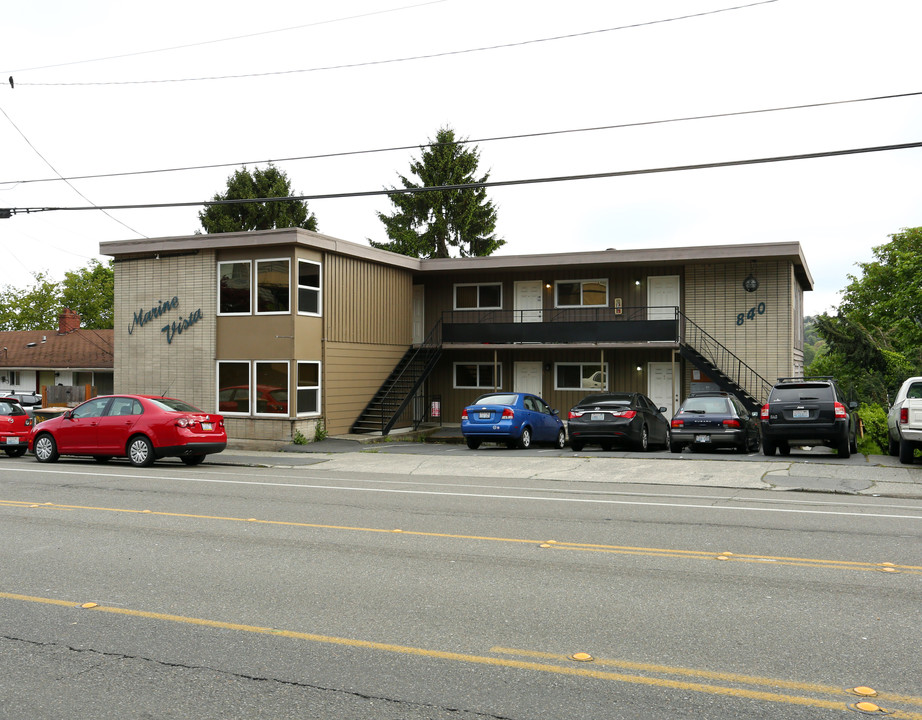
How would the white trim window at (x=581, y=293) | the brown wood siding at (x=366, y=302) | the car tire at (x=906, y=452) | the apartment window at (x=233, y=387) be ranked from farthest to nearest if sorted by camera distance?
the white trim window at (x=581, y=293)
the brown wood siding at (x=366, y=302)
the apartment window at (x=233, y=387)
the car tire at (x=906, y=452)

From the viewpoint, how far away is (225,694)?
452cm

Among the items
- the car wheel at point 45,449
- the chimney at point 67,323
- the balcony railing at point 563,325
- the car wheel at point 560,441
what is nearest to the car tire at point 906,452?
the car wheel at point 560,441

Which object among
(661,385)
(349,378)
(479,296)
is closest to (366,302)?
(349,378)

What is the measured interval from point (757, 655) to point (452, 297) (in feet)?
88.8

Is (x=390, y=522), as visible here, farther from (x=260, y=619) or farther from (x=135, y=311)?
(x=135, y=311)

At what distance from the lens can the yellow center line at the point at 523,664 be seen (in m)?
4.39

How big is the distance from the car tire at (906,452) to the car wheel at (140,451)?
15.0 metres

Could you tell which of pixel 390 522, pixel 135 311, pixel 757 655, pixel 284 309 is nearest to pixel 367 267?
pixel 284 309

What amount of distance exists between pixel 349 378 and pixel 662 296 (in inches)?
448

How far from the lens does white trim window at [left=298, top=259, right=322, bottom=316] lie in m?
23.8

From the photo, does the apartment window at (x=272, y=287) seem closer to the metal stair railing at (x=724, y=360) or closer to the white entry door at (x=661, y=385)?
the metal stair railing at (x=724, y=360)

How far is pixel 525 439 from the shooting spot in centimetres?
2208

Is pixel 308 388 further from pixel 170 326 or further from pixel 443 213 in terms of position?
pixel 443 213

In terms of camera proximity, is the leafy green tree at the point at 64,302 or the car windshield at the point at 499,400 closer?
the car windshield at the point at 499,400
